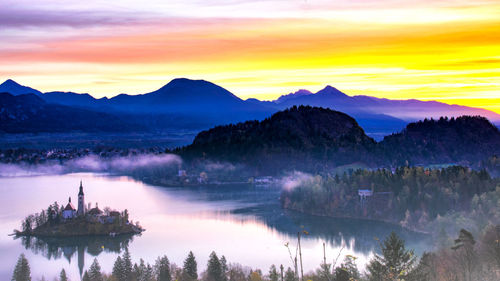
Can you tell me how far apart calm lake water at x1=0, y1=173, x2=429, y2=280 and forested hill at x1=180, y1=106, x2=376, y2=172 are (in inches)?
1669

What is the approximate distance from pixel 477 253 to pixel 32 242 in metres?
34.2

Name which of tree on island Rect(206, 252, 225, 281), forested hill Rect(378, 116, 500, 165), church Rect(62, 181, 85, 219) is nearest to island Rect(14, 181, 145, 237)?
church Rect(62, 181, 85, 219)

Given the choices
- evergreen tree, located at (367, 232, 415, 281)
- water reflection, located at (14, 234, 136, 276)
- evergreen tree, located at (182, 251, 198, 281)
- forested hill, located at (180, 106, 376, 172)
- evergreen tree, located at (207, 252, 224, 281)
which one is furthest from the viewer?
forested hill, located at (180, 106, 376, 172)

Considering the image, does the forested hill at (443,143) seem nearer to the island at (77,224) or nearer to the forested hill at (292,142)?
the forested hill at (292,142)

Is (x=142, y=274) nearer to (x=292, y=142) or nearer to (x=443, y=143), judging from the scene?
(x=292, y=142)

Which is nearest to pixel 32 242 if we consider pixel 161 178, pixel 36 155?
pixel 161 178

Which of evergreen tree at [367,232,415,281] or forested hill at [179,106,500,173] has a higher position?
forested hill at [179,106,500,173]

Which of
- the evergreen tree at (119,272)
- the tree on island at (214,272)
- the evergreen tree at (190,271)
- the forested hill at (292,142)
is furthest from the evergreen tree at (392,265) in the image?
the forested hill at (292,142)

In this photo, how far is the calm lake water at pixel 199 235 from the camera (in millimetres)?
46844

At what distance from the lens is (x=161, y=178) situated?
129250mm

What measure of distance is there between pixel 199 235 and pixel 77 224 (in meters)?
9.92

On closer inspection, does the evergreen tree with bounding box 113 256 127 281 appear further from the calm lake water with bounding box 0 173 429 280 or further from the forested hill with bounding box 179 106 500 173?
the forested hill with bounding box 179 106 500 173

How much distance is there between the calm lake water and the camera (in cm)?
4684

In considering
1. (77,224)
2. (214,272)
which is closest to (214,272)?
(214,272)
